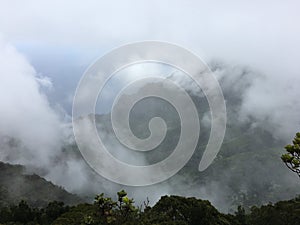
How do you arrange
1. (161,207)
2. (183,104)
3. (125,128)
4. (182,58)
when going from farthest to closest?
(161,207), (125,128), (183,104), (182,58)

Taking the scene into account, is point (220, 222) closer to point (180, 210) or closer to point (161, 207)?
point (180, 210)

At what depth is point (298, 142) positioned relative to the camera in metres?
16.5

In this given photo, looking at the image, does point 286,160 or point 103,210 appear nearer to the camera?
point 286,160

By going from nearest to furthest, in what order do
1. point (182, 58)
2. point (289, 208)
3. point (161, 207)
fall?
point (182, 58) → point (289, 208) → point (161, 207)

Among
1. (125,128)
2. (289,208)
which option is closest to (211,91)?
(125,128)

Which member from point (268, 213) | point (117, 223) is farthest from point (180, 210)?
point (117, 223)

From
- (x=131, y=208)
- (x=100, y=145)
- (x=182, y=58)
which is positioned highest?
(x=182, y=58)

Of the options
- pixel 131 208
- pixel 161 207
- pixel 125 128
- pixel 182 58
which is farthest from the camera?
pixel 161 207

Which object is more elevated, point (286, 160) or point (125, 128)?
point (125, 128)

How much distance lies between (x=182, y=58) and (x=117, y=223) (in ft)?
38.3

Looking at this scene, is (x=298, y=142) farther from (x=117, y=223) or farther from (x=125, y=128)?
(x=125, y=128)

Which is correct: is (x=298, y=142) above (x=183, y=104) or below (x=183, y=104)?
below

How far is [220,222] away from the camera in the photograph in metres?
43.7

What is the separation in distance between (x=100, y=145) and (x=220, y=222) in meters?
24.1
